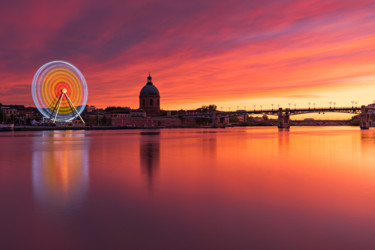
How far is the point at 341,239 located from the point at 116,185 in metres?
8.95

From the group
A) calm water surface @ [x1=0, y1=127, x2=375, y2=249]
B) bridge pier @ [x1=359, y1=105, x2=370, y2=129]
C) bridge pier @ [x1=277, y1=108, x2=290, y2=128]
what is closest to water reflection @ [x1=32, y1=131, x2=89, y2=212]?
calm water surface @ [x1=0, y1=127, x2=375, y2=249]

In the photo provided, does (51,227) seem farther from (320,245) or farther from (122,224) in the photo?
(320,245)

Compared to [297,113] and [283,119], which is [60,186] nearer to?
[297,113]

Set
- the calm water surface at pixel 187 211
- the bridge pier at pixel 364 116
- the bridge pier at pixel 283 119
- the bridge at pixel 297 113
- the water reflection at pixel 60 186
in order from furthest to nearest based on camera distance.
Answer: the bridge pier at pixel 283 119, the bridge at pixel 297 113, the bridge pier at pixel 364 116, the water reflection at pixel 60 186, the calm water surface at pixel 187 211

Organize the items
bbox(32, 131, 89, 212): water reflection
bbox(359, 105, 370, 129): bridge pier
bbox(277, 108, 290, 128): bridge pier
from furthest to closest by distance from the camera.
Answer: bbox(277, 108, 290, 128): bridge pier, bbox(359, 105, 370, 129): bridge pier, bbox(32, 131, 89, 212): water reflection

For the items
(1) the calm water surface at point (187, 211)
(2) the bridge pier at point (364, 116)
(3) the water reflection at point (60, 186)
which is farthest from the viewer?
(2) the bridge pier at point (364, 116)

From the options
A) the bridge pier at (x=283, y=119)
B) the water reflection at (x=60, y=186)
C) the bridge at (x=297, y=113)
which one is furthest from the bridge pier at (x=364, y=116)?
the water reflection at (x=60, y=186)

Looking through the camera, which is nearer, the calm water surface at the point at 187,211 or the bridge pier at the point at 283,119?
the calm water surface at the point at 187,211

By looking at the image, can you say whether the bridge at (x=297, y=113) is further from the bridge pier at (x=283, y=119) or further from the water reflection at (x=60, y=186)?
the water reflection at (x=60, y=186)

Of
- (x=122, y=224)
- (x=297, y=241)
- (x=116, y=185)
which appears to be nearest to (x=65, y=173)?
(x=116, y=185)

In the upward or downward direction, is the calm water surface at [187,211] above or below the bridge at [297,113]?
below

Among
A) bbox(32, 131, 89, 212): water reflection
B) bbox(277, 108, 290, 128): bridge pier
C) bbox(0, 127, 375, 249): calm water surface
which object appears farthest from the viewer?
bbox(277, 108, 290, 128): bridge pier

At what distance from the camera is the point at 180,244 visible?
22.6ft

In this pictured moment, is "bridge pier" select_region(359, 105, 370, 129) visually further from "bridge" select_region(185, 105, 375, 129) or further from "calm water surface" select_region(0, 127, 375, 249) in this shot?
"calm water surface" select_region(0, 127, 375, 249)
